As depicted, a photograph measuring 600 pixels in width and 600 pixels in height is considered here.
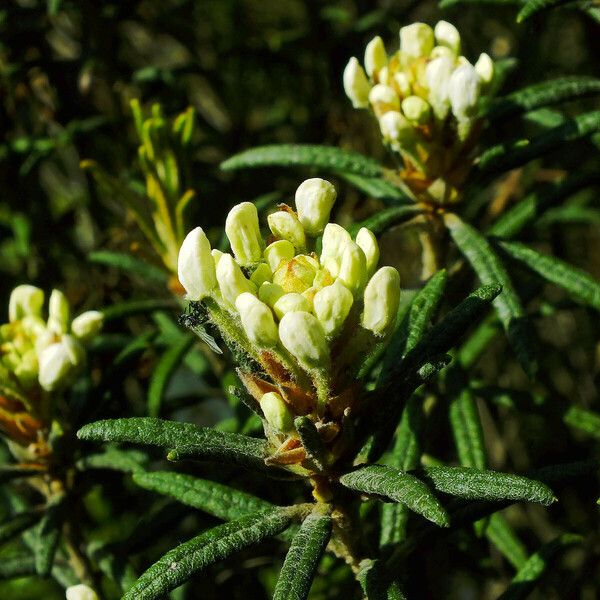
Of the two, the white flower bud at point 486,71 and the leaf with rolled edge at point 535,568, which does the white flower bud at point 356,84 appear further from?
the leaf with rolled edge at point 535,568

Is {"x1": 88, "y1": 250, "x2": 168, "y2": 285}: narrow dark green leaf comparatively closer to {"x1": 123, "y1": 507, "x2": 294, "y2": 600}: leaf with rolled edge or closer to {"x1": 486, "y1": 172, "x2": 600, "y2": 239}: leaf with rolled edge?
{"x1": 486, "y1": 172, "x2": 600, "y2": 239}: leaf with rolled edge

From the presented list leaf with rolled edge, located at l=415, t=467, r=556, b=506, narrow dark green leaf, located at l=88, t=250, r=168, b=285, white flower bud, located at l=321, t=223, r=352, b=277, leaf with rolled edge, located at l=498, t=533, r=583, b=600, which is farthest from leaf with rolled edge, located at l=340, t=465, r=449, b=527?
narrow dark green leaf, located at l=88, t=250, r=168, b=285

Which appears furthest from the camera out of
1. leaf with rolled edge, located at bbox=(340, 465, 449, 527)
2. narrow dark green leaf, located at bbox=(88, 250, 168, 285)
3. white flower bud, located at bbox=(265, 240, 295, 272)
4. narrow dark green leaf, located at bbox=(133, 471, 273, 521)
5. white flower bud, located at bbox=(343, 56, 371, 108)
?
narrow dark green leaf, located at bbox=(88, 250, 168, 285)

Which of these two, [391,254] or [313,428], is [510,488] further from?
[391,254]

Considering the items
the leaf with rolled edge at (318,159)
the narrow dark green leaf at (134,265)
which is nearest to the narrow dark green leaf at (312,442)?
the leaf with rolled edge at (318,159)

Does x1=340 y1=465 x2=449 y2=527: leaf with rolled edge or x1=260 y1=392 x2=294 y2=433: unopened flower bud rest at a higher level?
x1=260 y1=392 x2=294 y2=433: unopened flower bud

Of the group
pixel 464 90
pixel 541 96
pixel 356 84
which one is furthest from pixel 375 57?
pixel 541 96

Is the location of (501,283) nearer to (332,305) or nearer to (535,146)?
(535,146)
